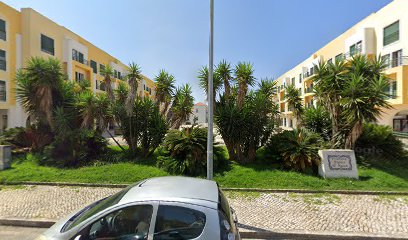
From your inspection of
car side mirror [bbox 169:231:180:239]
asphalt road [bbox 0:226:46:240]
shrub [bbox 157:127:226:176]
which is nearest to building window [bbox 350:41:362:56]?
shrub [bbox 157:127:226:176]

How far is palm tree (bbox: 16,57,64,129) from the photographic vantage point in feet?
37.9

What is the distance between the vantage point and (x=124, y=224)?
10.1 ft

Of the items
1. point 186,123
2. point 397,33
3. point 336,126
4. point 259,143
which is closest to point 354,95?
point 336,126

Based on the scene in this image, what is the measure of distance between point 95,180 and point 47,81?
19.5 feet

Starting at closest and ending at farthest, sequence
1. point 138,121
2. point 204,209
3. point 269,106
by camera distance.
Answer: point 204,209 → point 269,106 → point 138,121

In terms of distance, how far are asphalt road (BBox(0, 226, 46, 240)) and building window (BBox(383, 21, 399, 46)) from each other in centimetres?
2790

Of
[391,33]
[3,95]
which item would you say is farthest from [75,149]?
[391,33]

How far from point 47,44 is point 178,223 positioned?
95.6 feet

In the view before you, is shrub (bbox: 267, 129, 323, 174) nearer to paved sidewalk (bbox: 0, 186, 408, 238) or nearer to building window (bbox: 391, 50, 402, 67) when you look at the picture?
paved sidewalk (bbox: 0, 186, 408, 238)

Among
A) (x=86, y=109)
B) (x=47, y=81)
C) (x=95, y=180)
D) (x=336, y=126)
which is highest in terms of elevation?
(x=47, y=81)

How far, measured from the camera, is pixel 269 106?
33.7ft

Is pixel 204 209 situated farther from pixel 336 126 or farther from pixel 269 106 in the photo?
pixel 336 126

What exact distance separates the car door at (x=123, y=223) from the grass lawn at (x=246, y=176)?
5427 millimetres

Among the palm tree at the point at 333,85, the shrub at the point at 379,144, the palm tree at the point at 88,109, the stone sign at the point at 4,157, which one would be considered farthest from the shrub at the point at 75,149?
the shrub at the point at 379,144
